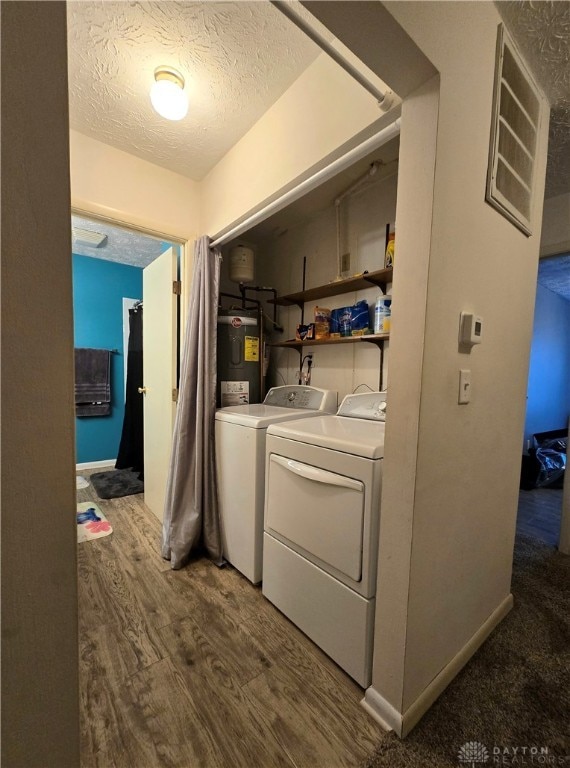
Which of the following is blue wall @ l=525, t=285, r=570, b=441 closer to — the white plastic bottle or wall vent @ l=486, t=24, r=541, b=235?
the white plastic bottle

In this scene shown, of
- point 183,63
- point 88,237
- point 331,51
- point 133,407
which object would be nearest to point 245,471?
point 331,51

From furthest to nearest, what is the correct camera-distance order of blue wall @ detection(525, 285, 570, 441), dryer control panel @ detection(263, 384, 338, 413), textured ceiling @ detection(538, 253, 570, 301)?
blue wall @ detection(525, 285, 570, 441)
textured ceiling @ detection(538, 253, 570, 301)
dryer control panel @ detection(263, 384, 338, 413)

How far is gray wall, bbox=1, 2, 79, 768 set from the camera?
0.39 metres

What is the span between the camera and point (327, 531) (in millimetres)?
1281

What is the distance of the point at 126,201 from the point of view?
1.94 metres

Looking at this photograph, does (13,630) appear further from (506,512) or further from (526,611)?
(526,611)

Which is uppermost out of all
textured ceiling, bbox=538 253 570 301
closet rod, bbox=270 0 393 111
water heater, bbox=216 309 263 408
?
textured ceiling, bbox=538 253 570 301

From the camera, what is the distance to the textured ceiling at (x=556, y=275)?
10.0ft

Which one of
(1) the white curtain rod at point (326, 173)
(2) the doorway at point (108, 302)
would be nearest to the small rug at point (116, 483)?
(2) the doorway at point (108, 302)

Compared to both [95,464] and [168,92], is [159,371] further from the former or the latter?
[95,464]

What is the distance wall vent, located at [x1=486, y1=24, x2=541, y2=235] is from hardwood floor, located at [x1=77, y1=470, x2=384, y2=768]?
1.91 meters

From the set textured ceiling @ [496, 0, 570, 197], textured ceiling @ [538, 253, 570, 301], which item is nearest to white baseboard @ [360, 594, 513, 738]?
textured ceiling @ [496, 0, 570, 197]

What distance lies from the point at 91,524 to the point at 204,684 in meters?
1.69

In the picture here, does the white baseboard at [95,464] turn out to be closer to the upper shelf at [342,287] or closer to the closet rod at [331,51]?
the upper shelf at [342,287]
